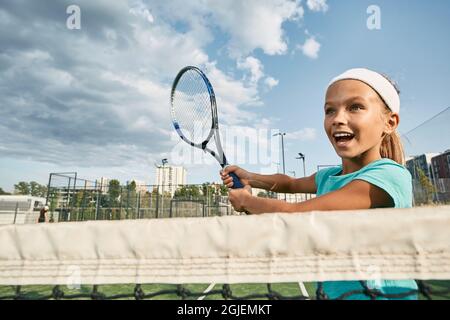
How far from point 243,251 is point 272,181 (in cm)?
140

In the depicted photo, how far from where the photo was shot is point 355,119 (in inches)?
49.4

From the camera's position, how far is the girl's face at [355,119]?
1.26 meters

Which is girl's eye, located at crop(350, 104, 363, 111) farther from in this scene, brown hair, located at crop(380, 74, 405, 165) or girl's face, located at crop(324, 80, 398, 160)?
brown hair, located at crop(380, 74, 405, 165)

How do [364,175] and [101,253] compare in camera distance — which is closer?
[101,253]

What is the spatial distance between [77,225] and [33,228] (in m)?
0.15

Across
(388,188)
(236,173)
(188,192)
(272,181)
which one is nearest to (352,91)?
(388,188)

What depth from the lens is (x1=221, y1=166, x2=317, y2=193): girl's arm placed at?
212cm

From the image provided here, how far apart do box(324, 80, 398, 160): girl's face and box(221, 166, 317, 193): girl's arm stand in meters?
0.82

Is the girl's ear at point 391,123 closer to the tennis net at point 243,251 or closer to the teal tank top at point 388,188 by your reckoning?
the teal tank top at point 388,188

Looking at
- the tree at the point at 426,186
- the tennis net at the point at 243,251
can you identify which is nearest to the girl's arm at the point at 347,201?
the tennis net at the point at 243,251
